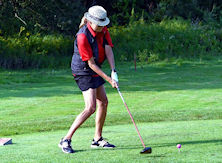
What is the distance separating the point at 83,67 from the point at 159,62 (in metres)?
20.2

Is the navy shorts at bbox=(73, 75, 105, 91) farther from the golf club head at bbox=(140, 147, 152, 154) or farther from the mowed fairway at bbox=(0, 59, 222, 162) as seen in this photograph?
the golf club head at bbox=(140, 147, 152, 154)

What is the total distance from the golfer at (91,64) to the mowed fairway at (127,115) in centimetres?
31

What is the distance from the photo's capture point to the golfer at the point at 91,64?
5.96m

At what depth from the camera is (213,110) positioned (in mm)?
11836

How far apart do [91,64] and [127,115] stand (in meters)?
5.50

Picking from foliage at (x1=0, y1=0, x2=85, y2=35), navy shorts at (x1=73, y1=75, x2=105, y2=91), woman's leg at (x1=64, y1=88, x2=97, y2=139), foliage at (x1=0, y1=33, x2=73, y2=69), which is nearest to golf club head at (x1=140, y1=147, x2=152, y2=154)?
woman's leg at (x1=64, y1=88, x2=97, y2=139)

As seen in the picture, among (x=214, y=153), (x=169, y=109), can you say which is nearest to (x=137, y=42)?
(x=169, y=109)

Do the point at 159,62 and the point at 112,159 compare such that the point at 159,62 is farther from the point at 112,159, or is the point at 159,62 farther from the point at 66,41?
the point at 112,159

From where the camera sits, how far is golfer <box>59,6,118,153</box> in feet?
19.5

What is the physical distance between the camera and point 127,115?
11367 millimetres

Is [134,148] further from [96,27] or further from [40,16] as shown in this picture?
[40,16]

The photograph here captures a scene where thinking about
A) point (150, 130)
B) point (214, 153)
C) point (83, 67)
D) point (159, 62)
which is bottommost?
point (159, 62)

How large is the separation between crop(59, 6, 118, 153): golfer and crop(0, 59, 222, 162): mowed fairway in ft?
1.01

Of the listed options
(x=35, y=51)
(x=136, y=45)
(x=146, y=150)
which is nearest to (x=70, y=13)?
(x=35, y=51)
